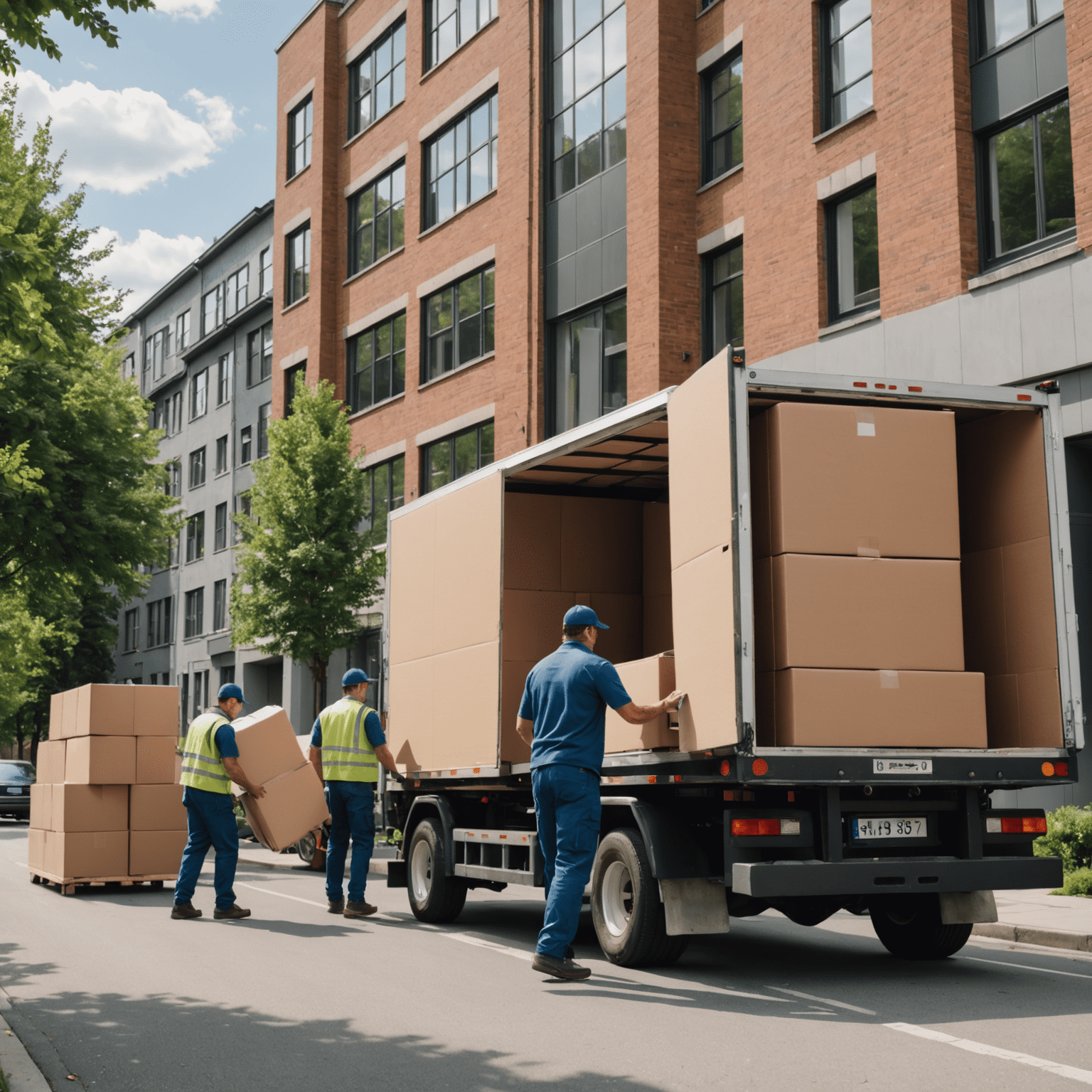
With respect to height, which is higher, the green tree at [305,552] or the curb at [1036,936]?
the green tree at [305,552]

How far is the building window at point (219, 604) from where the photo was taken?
45844 mm

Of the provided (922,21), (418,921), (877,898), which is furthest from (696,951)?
(922,21)

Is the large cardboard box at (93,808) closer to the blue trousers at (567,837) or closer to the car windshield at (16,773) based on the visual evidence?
the blue trousers at (567,837)

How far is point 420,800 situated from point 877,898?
14.0 ft

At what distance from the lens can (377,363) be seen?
102 feet

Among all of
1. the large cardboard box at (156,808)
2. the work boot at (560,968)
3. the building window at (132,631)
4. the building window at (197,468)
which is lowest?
the work boot at (560,968)

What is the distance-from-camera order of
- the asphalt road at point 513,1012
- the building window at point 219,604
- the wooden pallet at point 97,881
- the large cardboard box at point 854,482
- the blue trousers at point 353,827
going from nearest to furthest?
the asphalt road at point 513,1012 → the large cardboard box at point 854,482 → the blue trousers at point 353,827 → the wooden pallet at point 97,881 → the building window at point 219,604

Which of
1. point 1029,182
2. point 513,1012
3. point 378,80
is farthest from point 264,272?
point 513,1012

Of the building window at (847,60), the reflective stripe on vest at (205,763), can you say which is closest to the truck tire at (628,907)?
the reflective stripe on vest at (205,763)

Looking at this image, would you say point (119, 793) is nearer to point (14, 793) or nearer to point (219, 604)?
point (14, 793)

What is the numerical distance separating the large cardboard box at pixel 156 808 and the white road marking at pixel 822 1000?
8.04m

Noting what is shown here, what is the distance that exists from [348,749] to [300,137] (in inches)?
1041

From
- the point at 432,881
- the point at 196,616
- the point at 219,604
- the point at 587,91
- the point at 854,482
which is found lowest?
the point at 432,881

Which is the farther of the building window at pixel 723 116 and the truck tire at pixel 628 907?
the building window at pixel 723 116
